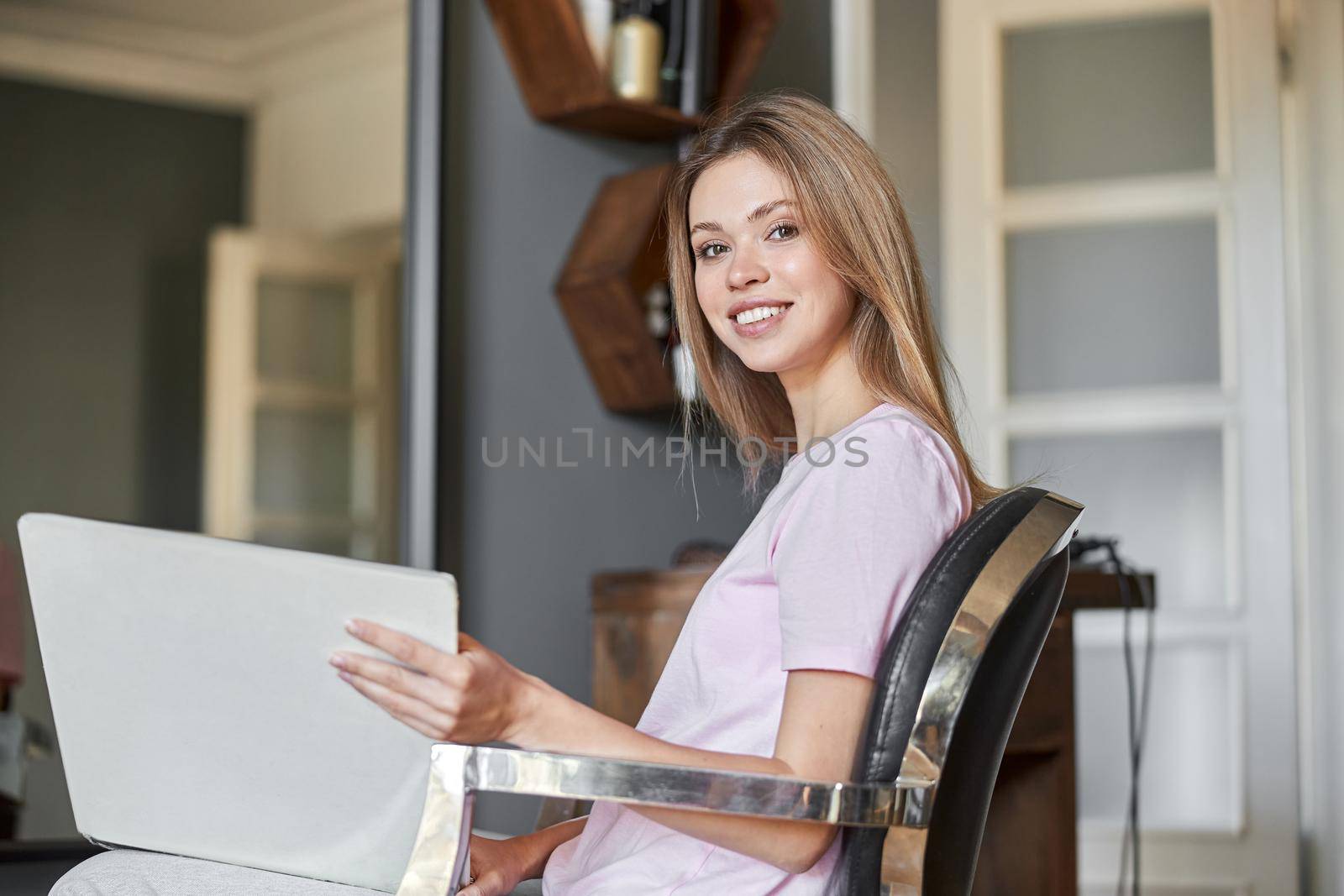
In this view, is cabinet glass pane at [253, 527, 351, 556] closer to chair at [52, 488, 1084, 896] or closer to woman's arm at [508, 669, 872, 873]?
chair at [52, 488, 1084, 896]

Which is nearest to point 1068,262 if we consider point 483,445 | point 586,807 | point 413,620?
point 483,445

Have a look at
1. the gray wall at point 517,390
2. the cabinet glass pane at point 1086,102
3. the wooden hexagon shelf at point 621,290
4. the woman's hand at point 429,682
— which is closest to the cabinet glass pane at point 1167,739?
the cabinet glass pane at point 1086,102

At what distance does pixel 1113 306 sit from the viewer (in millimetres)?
3568

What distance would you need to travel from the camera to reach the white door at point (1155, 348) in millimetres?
3301

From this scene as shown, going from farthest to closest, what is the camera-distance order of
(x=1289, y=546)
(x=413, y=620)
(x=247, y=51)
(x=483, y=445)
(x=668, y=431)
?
(x=1289, y=546), (x=668, y=431), (x=483, y=445), (x=247, y=51), (x=413, y=620)

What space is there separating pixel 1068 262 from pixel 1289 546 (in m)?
0.87

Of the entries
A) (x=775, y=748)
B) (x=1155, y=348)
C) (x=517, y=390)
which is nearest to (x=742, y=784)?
(x=775, y=748)

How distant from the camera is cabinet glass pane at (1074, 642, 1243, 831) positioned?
337 centimetres

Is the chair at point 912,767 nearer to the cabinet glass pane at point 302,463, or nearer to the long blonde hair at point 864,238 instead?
the long blonde hair at point 864,238

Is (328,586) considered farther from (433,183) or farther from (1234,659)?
(1234,659)

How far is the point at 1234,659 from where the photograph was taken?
10.9 ft

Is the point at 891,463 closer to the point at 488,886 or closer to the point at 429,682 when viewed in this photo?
the point at 429,682

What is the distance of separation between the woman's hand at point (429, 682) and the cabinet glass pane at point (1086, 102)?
297 centimetres

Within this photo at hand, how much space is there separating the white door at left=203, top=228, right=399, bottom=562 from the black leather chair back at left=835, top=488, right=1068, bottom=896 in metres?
1.21
